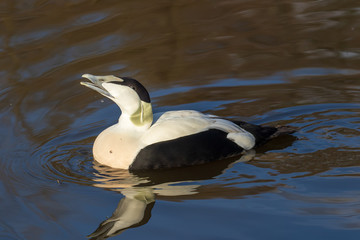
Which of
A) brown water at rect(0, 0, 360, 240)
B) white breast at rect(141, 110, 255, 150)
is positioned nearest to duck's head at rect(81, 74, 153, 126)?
white breast at rect(141, 110, 255, 150)

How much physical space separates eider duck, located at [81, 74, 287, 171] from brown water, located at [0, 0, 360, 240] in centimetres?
12

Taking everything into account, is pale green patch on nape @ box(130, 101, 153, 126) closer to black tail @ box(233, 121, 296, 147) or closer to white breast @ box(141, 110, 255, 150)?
white breast @ box(141, 110, 255, 150)

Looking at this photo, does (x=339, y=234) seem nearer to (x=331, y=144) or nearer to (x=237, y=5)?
(x=331, y=144)

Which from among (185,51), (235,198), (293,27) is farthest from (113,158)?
(293,27)

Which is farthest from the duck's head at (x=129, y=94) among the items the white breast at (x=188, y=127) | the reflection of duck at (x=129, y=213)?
the reflection of duck at (x=129, y=213)

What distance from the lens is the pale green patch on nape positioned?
20.0ft

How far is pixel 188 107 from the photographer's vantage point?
24.1ft

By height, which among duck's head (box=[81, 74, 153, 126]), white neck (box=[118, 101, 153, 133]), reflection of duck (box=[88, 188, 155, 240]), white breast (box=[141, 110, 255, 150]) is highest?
duck's head (box=[81, 74, 153, 126])

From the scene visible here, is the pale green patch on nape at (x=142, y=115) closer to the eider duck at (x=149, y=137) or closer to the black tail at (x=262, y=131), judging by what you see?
the eider duck at (x=149, y=137)

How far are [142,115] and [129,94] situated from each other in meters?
0.21

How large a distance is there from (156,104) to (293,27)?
8.35 feet

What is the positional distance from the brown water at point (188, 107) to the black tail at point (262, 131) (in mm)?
90

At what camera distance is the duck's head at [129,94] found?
6.08 metres

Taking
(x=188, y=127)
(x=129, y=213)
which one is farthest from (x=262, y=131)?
(x=129, y=213)
